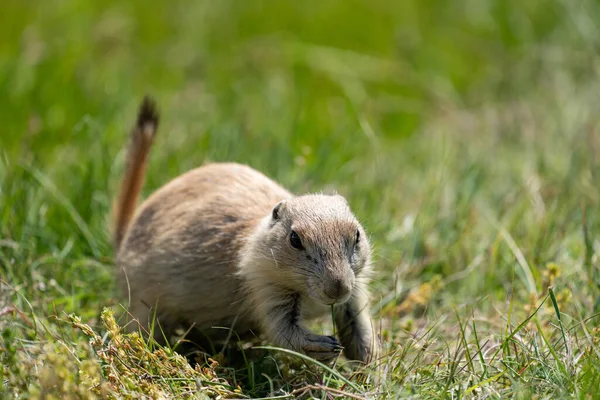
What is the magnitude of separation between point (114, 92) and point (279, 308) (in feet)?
12.8

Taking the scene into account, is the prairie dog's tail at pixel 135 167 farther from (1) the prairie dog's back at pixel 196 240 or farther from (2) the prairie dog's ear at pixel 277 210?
(2) the prairie dog's ear at pixel 277 210

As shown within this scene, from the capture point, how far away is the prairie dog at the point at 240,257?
3818 millimetres

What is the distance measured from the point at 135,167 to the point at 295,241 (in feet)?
4.51

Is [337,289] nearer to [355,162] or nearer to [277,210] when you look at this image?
[277,210]

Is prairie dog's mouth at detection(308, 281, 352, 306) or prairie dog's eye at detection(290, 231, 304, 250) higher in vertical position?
prairie dog's eye at detection(290, 231, 304, 250)

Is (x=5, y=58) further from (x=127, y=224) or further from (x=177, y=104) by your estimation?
(x=127, y=224)

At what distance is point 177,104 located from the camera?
7672mm

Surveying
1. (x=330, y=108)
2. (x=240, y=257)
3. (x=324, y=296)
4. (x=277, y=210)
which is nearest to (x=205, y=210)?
(x=240, y=257)

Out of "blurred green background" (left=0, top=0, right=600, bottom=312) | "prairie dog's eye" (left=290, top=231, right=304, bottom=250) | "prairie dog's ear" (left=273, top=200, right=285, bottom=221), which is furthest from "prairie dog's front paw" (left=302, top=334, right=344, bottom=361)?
"blurred green background" (left=0, top=0, right=600, bottom=312)

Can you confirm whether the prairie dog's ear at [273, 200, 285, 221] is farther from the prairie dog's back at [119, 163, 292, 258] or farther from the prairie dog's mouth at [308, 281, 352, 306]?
the prairie dog's mouth at [308, 281, 352, 306]

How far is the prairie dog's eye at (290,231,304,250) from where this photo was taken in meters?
3.84

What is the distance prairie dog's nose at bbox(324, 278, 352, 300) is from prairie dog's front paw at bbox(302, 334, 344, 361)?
280 mm

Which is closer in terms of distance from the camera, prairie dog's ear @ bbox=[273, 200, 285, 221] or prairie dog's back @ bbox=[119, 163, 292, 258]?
prairie dog's ear @ bbox=[273, 200, 285, 221]

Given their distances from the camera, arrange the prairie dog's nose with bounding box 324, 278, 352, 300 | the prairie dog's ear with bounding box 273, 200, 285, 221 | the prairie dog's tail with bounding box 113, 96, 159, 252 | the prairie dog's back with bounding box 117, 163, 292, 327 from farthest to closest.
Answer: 1. the prairie dog's tail with bounding box 113, 96, 159, 252
2. the prairie dog's back with bounding box 117, 163, 292, 327
3. the prairie dog's ear with bounding box 273, 200, 285, 221
4. the prairie dog's nose with bounding box 324, 278, 352, 300
